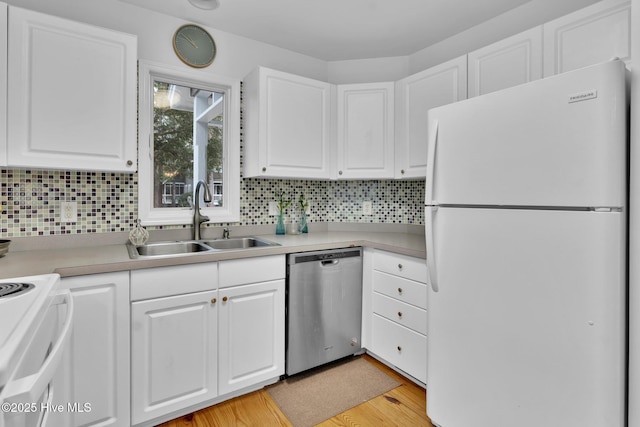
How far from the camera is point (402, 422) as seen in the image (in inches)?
68.5

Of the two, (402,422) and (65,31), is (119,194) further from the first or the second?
(402,422)

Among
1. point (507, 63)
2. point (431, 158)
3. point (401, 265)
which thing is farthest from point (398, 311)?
point (507, 63)

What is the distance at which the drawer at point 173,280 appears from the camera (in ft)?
5.15

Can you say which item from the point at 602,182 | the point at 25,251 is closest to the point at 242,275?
the point at 25,251

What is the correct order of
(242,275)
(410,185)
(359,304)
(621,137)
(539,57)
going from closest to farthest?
(621,137)
(539,57)
(242,275)
(359,304)
(410,185)

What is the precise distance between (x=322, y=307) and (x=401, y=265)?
0.58 meters

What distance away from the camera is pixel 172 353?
Result: 166 centimetres

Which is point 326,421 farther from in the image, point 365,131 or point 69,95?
point 69,95

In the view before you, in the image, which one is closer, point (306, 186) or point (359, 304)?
A: point (359, 304)

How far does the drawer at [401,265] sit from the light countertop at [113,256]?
48 mm

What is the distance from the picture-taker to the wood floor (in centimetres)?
172

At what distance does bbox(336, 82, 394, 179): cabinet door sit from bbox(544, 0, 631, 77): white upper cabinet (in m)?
1.06

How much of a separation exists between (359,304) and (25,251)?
1.99 meters

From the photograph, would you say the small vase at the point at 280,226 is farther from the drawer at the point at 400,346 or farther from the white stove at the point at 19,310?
the white stove at the point at 19,310
